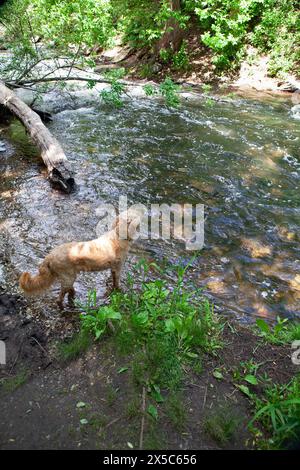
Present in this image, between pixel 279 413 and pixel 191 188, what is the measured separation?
507 centimetres

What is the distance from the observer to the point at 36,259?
16.9 feet

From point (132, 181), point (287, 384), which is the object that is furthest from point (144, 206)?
point (287, 384)

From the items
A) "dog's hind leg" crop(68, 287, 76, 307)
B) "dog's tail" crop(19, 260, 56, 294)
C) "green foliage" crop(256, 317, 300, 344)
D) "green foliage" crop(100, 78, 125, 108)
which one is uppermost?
"green foliage" crop(100, 78, 125, 108)

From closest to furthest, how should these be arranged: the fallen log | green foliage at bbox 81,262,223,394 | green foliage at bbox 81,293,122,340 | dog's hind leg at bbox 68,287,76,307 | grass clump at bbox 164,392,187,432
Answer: grass clump at bbox 164,392,187,432, green foliage at bbox 81,262,223,394, green foliage at bbox 81,293,122,340, dog's hind leg at bbox 68,287,76,307, the fallen log

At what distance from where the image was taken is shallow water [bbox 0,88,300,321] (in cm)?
518

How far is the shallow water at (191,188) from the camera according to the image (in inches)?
204

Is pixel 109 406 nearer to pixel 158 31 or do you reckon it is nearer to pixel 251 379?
pixel 251 379

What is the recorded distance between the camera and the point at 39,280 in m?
4.04

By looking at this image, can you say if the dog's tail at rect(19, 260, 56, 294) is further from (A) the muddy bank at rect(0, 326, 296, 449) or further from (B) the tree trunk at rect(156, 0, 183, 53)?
(B) the tree trunk at rect(156, 0, 183, 53)

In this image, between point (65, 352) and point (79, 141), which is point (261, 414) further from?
point (79, 141)

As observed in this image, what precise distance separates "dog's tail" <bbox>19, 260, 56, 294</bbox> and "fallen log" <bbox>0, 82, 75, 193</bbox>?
311 cm

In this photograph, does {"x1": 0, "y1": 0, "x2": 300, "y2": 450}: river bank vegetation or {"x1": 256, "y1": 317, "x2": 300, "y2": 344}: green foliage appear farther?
{"x1": 256, "y1": 317, "x2": 300, "y2": 344}: green foliage

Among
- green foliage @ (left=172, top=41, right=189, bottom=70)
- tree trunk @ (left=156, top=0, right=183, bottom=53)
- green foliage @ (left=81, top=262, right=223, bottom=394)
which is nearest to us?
green foliage @ (left=81, top=262, right=223, bottom=394)

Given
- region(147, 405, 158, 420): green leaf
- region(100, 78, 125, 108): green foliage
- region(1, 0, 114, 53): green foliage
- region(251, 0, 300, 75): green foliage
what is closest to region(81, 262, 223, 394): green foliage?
region(147, 405, 158, 420): green leaf
